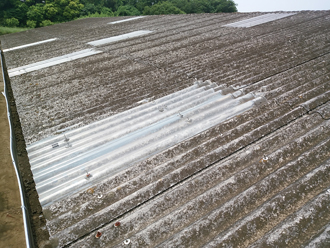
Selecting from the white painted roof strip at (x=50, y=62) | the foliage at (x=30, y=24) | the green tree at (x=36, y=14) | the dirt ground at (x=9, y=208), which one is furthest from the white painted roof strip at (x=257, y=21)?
the green tree at (x=36, y=14)

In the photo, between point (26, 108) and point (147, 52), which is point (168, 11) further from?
point (26, 108)

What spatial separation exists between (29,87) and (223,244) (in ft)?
17.6

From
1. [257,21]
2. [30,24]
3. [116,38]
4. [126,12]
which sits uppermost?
[257,21]

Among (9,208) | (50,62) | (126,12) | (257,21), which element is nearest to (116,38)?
(50,62)

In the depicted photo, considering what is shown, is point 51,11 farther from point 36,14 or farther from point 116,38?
point 116,38

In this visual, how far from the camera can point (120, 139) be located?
3.12 meters

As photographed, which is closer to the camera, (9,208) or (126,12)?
(9,208)

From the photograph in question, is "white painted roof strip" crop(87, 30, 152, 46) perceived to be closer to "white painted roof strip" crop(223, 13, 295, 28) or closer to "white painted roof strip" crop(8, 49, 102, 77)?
"white painted roof strip" crop(8, 49, 102, 77)

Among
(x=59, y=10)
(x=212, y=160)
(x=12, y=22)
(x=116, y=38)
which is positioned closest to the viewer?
(x=212, y=160)

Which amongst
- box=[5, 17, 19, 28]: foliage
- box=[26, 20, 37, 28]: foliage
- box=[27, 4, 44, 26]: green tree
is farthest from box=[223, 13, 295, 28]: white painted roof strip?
box=[5, 17, 19, 28]: foliage

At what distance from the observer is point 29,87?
516 cm

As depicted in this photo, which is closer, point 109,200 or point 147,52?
point 109,200

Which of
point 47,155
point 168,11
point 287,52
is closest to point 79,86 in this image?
point 47,155

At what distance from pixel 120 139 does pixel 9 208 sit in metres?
2.14
